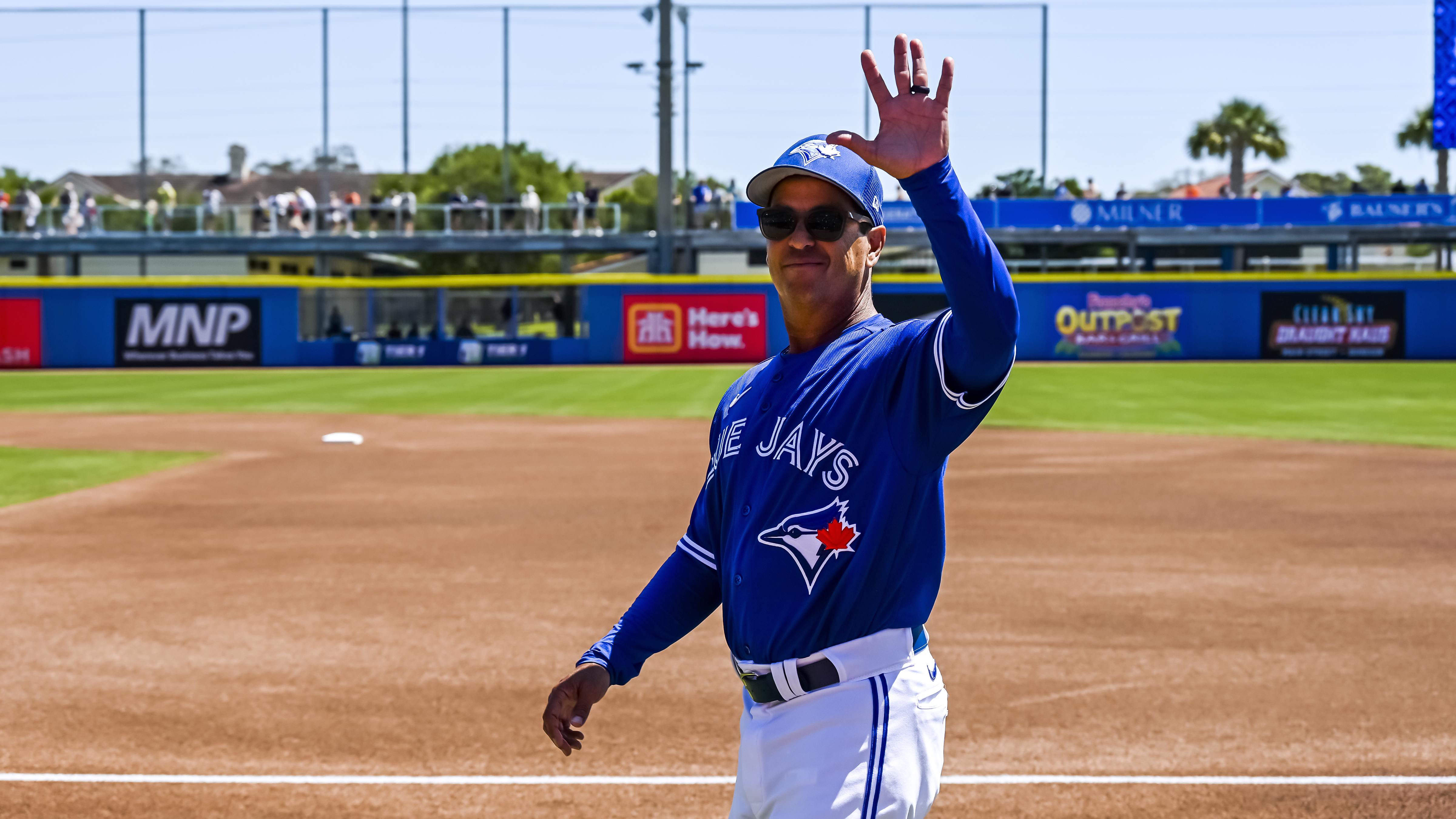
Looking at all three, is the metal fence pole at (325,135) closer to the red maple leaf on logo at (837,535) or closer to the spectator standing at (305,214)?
the spectator standing at (305,214)

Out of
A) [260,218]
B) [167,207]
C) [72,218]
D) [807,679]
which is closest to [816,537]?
[807,679]

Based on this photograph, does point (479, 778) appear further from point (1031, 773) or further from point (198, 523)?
point (198, 523)

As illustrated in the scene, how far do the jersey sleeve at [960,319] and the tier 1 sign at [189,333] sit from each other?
3971cm

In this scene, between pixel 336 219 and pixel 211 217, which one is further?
pixel 336 219

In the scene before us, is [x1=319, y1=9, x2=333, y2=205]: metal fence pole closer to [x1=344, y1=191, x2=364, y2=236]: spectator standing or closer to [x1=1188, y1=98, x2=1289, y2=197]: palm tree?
[x1=344, y1=191, x2=364, y2=236]: spectator standing

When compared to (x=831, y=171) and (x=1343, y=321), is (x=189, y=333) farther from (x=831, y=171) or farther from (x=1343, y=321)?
(x=831, y=171)

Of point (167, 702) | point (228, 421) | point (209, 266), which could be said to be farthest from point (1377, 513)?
point (209, 266)

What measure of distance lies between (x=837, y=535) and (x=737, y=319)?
122 feet

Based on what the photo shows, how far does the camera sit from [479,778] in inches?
194

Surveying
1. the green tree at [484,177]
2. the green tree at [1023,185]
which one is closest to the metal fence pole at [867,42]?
the green tree at [1023,185]

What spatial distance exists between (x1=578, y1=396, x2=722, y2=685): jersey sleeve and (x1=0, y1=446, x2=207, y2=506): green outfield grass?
36.1 feet

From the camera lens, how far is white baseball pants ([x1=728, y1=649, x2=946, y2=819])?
2469 millimetres

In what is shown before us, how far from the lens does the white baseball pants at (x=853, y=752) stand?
97.2 inches

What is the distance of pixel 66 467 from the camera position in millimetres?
14703
